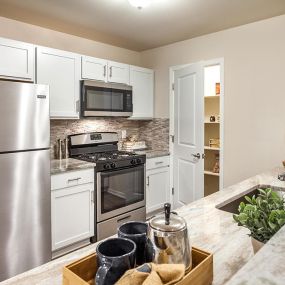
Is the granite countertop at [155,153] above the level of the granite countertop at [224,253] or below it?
above

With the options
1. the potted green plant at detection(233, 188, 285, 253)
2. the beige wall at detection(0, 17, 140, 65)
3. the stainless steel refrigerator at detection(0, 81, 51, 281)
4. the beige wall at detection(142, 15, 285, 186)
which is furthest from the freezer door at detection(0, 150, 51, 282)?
the beige wall at detection(142, 15, 285, 186)

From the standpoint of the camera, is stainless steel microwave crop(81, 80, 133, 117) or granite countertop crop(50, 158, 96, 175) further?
stainless steel microwave crop(81, 80, 133, 117)

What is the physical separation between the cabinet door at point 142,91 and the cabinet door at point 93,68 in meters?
0.48

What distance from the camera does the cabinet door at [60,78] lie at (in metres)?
2.73

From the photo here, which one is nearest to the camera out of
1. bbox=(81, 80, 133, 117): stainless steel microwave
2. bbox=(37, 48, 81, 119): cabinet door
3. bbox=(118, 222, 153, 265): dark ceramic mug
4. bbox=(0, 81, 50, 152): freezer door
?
bbox=(118, 222, 153, 265): dark ceramic mug

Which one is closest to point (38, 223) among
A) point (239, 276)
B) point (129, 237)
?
point (129, 237)

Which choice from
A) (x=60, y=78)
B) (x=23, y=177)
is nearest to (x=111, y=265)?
(x=23, y=177)

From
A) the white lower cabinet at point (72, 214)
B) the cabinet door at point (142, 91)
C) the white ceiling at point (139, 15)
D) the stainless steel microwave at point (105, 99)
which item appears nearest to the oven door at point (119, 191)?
the white lower cabinet at point (72, 214)

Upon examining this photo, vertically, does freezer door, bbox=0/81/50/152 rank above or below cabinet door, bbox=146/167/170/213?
above

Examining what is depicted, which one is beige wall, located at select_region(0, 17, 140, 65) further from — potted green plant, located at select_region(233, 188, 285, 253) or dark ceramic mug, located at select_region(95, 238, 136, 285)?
potted green plant, located at select_region(233, 188, 285, 253)

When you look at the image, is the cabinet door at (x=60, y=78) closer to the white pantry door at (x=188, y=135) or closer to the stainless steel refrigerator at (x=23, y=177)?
the stainless steel refrigerator at (x=23, y=177)

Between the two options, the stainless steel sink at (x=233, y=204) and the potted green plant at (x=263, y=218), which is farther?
the stainless steel sink at (x=233, y=204)

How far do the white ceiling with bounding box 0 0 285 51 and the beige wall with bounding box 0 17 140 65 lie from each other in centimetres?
10

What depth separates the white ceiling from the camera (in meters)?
2.45
